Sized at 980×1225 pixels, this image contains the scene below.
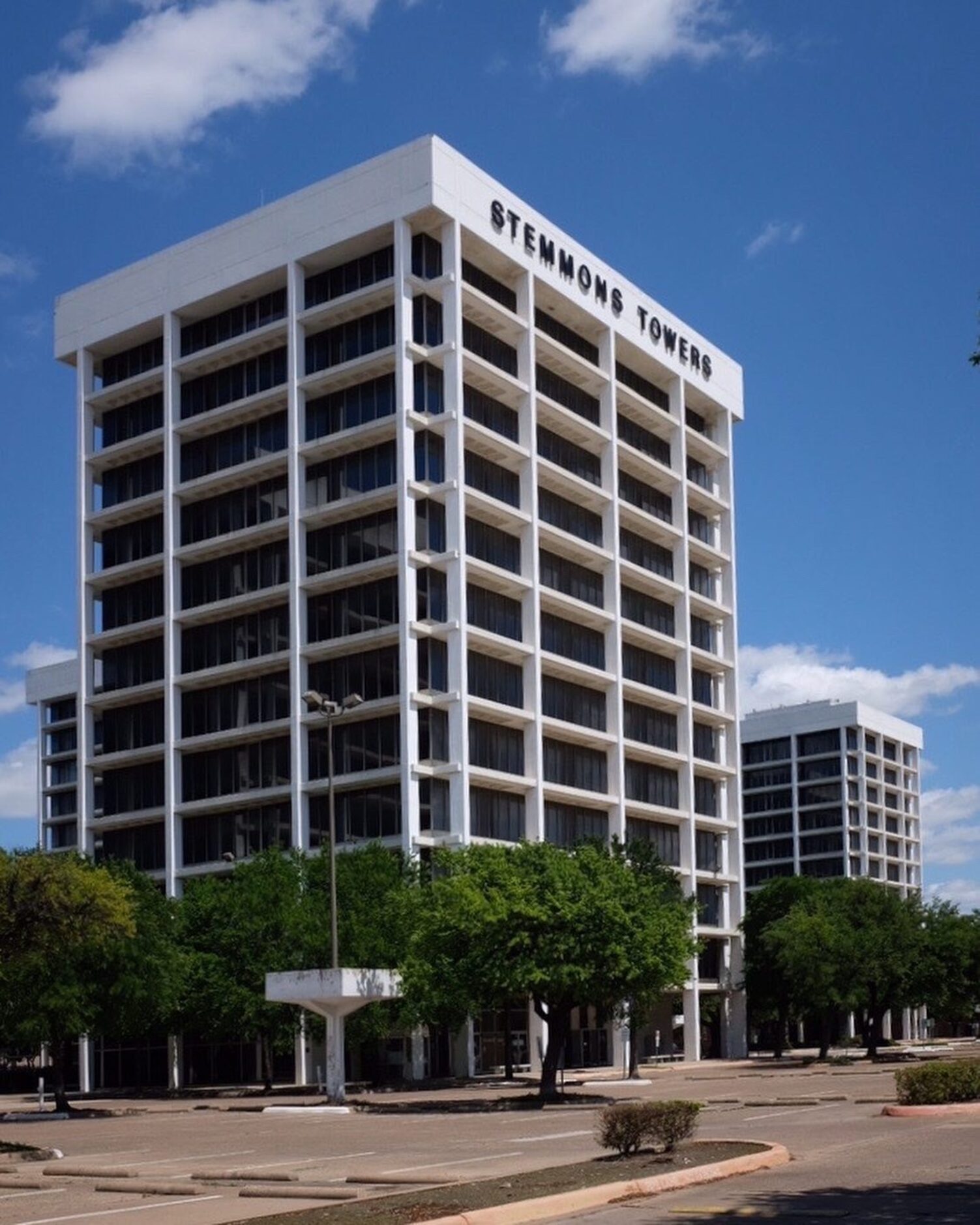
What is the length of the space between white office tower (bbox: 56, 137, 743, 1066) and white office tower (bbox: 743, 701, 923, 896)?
61236 millimetres

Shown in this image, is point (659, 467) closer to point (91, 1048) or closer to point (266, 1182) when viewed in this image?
point (91, 1048)

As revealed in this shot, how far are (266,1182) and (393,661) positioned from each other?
197ft

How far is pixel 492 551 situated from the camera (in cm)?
9019

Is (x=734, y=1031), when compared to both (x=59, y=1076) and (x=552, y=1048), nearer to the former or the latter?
(x=552, y=1048)

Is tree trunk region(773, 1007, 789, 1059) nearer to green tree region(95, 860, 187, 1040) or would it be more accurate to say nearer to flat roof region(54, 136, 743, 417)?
flat roof region(54, 136, 743, 417)

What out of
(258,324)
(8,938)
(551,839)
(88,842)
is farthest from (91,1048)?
(8,938)

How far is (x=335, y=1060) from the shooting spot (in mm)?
57344

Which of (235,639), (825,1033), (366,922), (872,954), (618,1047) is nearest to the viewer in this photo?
(366,922)

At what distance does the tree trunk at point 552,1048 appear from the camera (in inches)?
2157

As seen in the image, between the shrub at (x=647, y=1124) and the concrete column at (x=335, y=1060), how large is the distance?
31659 mm

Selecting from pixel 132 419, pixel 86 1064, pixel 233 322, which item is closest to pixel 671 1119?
pixel 86 1064

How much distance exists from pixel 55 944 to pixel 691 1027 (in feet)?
236

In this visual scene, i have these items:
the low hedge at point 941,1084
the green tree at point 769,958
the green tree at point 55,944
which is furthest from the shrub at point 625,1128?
the green tree at point 769,958

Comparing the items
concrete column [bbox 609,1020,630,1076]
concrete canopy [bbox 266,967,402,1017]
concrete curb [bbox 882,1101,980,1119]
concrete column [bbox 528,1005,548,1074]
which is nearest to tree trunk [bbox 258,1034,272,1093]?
concrete canopy [bbox 266,967,402,1017]
